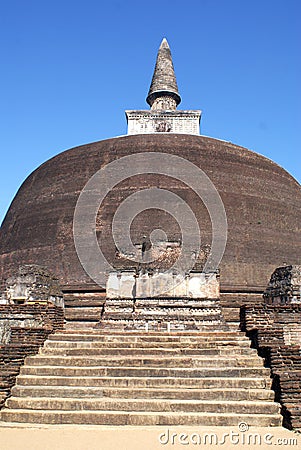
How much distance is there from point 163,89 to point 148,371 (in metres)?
17.4

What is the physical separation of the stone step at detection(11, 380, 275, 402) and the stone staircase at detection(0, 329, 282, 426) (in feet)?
0.04

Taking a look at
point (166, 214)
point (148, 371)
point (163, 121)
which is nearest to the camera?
point (148, 371)

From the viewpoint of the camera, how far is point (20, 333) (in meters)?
6.81

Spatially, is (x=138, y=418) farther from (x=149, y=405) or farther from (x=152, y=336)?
(x=152, y=336)

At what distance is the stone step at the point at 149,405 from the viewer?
5254 mm

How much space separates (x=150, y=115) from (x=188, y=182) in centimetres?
782

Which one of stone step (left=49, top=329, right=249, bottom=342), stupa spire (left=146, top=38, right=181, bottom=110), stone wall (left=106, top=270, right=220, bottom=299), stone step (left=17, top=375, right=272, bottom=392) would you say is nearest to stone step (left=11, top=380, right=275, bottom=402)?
stone step (left=17, top=375, right=272, bottom=392)

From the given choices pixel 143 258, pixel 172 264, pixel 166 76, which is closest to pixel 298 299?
pixel 172 264

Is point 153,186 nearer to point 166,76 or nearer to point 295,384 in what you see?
point 295,384

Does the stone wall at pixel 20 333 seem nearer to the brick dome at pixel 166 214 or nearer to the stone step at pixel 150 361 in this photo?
the stone step at pixel 150 361

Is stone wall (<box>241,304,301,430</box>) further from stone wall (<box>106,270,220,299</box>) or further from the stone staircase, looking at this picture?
stone wall (<box>106,270,220,299</box>)

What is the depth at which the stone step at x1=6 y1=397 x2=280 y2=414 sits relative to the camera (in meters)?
5.25

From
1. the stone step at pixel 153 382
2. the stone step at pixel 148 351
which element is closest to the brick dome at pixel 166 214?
the stone step at pixel 148 351

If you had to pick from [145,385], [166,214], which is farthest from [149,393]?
[166,214]
